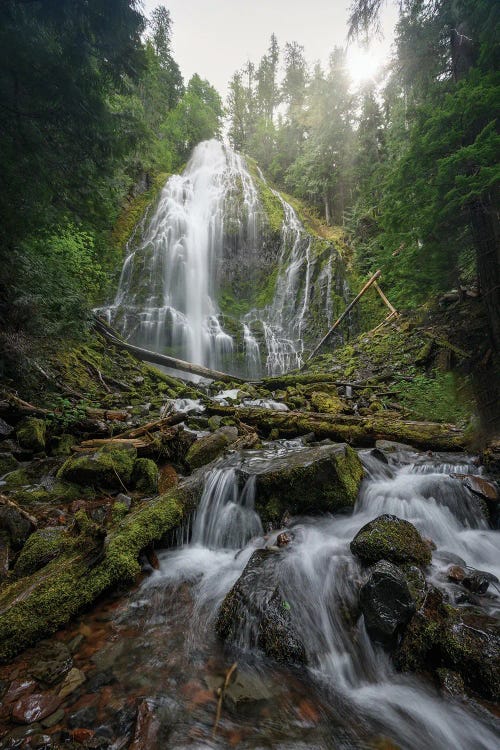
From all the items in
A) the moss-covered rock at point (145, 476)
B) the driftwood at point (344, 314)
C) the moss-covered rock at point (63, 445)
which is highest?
the driftwood at point (344, 314)

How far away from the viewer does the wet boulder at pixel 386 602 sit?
2.17 m

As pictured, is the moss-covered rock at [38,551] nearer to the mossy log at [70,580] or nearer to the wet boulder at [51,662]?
the mossy log at [70,580]

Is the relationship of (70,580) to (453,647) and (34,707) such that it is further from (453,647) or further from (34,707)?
(453,647)

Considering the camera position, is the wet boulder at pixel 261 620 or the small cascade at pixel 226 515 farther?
the small cascade at pixel 226 515

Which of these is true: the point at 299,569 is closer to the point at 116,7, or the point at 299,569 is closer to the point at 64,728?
the point at 64,728

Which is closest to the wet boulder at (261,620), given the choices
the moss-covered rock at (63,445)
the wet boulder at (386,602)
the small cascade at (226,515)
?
the wet boulder at (386,602)

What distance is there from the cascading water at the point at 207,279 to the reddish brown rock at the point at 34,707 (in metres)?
15.8

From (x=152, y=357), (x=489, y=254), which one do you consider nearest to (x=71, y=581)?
(x=489, y=254)

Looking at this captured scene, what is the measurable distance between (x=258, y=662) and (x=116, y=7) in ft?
24.1

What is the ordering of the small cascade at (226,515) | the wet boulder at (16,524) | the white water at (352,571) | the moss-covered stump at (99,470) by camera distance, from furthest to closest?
the moss-covered stump at (99,470)
the small cascade at (226,515)
the wet boulder at (16,524)
the white water at (352,571)

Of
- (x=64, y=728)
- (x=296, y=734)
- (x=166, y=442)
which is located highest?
(x=166, y=442)

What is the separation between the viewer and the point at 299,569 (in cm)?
304

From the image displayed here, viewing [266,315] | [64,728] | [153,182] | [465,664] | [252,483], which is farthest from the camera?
[153,182]

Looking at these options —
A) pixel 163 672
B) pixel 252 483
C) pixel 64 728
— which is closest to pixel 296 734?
pixel 163 672
